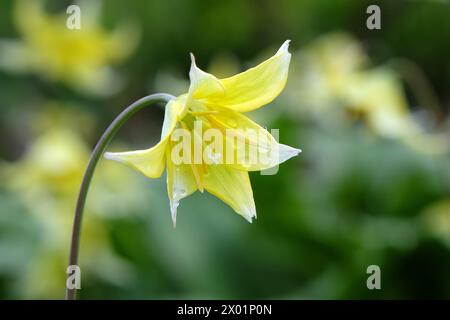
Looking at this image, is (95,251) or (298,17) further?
(298,17)

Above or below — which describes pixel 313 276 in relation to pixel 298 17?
below

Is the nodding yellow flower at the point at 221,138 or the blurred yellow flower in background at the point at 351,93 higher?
the blurred yellow flower in background at the point at 351,93

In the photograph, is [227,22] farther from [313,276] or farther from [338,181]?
[313,276]

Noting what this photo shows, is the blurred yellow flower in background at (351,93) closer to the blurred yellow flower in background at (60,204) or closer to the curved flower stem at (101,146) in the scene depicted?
the blurred yellow flower in background at (60,204)

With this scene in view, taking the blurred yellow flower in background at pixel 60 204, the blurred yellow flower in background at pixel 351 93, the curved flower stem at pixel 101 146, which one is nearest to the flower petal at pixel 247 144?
the curved flower stem at pixel 101 146

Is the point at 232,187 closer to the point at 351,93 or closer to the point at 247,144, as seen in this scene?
the point at 247,144

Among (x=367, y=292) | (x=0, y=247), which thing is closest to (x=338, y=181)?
(x=367, y=292)

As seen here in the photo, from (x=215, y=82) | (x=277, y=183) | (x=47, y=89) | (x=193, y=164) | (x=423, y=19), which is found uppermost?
(x=423, y=19)
